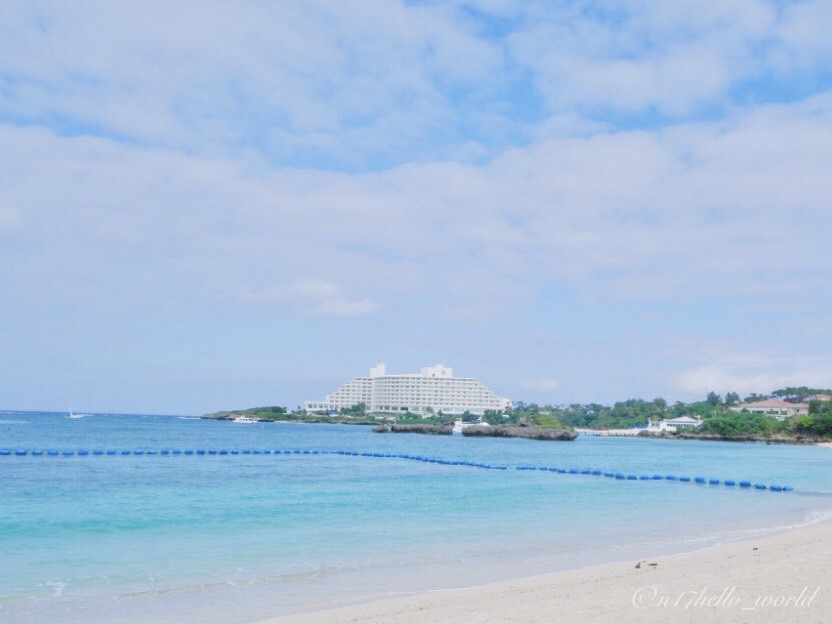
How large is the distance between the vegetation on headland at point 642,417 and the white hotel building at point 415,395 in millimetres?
6516

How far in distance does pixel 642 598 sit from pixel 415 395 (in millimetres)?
167473

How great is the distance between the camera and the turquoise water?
393 inches

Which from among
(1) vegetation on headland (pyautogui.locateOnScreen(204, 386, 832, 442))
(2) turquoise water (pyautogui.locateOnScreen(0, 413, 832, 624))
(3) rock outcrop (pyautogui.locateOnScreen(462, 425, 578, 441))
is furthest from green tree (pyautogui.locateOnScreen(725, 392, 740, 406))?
(2) turquoise water (pyautogui.locateOnScreen(0, 413, 832, 624))

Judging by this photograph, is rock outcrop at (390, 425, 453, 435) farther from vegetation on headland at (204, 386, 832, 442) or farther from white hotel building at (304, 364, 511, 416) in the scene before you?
white hotel building at (304, 364, 511, 416)

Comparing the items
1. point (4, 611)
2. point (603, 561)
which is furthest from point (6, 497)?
point (603, 561)

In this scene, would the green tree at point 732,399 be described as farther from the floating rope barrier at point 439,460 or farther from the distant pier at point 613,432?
the floating rope barrier at point 439,460

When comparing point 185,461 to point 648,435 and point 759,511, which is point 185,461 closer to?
point 759,511

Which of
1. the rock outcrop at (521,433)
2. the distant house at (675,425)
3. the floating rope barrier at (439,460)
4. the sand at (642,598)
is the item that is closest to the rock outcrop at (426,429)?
the rock outcrop at (521,433)

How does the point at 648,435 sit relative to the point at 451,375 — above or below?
below

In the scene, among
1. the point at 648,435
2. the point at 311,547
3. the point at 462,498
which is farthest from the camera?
the point at 648,435

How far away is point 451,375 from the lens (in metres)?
186

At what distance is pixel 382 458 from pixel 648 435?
8584 centimetres

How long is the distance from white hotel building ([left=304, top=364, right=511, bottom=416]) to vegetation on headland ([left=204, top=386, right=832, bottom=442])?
21.4 feet

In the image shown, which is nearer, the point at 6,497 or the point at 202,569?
the point at 202,569
